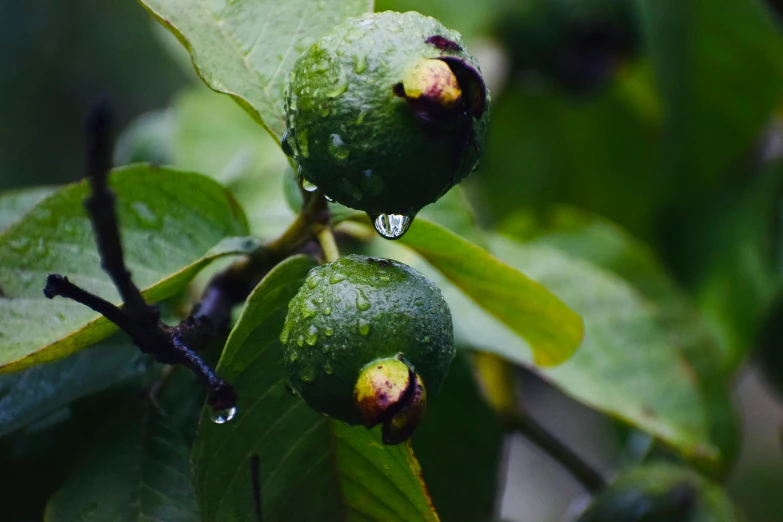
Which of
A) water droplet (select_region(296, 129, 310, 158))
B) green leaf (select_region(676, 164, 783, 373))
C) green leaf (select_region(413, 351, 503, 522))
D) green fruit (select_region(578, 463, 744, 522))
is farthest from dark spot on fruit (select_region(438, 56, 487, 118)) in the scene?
green leaf (select_region(676, 164, 783, 373))

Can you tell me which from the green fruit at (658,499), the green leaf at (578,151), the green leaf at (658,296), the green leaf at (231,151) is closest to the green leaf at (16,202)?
the green leaf at (231,151)

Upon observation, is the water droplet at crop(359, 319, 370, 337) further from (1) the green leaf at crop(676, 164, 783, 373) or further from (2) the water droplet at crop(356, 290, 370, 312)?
(1) the green leaf at crop(676, 164, 783, 373)

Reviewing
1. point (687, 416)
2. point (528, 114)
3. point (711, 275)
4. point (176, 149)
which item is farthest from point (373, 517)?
point (528, 114)

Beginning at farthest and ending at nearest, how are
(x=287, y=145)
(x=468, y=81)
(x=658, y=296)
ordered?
(x=658, y=296) → (x=287, y=145) → (x=468, y=81)

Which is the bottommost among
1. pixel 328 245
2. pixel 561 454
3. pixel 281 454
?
pixel 561 454

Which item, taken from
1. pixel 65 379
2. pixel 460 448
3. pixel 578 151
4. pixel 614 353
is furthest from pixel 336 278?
pixel 578 151

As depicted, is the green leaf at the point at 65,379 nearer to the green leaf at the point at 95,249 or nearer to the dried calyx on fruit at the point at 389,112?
the green leaf at the point at 95,249

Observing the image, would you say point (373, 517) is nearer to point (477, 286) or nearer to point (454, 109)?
point (477, 286)

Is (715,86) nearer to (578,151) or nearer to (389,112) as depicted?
(578,151)
